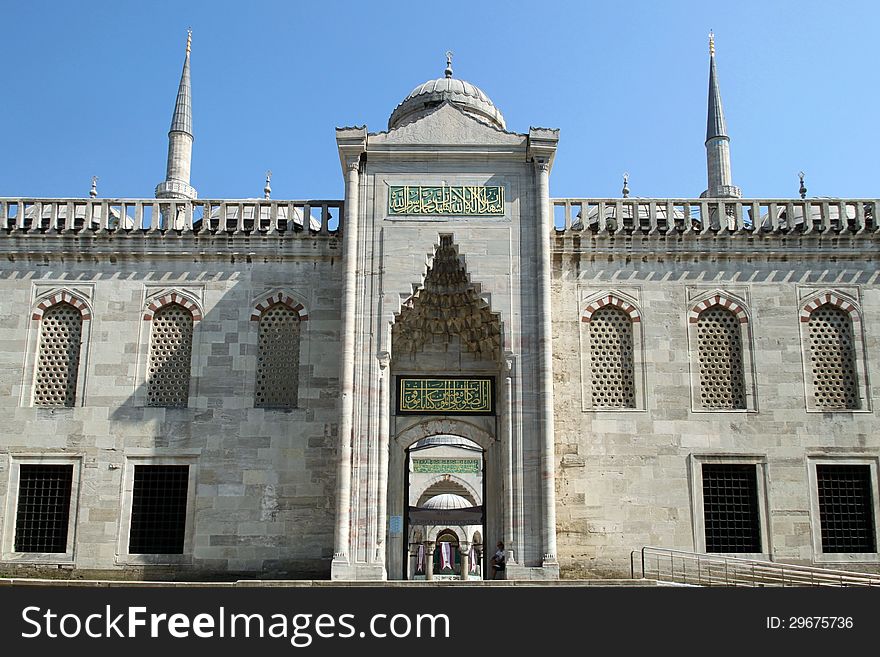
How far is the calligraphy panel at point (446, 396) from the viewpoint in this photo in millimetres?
19625

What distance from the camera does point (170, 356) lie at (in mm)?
20469

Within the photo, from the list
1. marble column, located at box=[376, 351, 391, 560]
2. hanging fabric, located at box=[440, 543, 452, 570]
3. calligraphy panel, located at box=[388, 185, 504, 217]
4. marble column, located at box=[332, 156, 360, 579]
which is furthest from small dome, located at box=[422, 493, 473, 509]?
calligraphy panel, located at box=[388, 185, 504, 217]

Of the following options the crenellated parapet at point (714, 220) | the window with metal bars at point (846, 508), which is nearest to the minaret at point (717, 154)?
the crenellated parapet at point (714, 220)

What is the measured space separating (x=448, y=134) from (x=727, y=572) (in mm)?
10486

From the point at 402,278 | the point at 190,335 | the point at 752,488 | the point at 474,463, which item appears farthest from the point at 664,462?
the point at 474,463

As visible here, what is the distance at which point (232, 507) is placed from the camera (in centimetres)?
1948

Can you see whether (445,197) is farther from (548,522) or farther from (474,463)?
(474,463)

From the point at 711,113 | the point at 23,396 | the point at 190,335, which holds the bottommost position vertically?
the point at 23,396

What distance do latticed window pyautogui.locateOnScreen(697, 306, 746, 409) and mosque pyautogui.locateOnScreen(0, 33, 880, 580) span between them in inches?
1.9

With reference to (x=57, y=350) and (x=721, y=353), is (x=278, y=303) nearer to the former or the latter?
(x=57, y=350)

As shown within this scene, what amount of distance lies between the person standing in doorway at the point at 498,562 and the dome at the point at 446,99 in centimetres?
1058

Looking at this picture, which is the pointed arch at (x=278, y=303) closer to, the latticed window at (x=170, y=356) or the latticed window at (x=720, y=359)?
the latticed window at (x=170, y=356)
